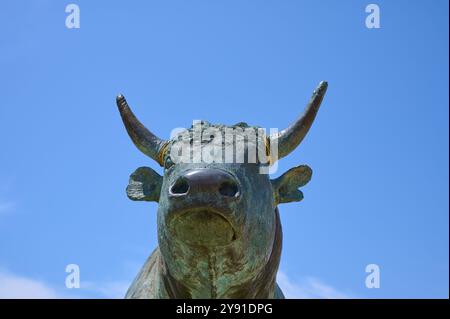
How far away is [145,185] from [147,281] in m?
1.11

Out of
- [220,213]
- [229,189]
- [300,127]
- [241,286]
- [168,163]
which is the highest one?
[300,127]

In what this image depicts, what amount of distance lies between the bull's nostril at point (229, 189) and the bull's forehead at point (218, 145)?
0.91ft

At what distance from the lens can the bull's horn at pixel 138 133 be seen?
6625mm

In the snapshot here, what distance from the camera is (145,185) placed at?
6703 millimetres

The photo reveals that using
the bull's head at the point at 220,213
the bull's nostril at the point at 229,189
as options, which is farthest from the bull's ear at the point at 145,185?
the bull's nostril at the point at 229,189

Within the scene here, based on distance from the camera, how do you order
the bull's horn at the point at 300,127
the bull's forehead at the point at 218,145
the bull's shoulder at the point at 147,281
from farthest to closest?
the bull's shoulder at the point at 147,281 < the bull's horn at the point at 300,127 < the bull's forehead at the point at 218,145

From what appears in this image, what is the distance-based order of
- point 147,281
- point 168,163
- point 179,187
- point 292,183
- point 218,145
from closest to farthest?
point 179,187 < point 218,145 < point 168,163 < point 292,183 < point 147,281

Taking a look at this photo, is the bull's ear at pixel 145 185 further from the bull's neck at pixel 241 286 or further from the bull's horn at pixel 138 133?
the bull's neck at pixel 241 286

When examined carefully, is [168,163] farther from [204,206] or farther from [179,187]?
[204,206]

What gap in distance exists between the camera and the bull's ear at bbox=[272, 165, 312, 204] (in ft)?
21.7

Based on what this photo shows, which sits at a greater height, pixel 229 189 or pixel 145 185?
pixel 145 185

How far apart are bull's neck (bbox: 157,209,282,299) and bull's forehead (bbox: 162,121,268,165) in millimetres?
745

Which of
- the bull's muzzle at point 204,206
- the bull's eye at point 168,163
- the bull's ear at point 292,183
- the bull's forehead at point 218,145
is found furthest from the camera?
the bull's ear at point 292,183

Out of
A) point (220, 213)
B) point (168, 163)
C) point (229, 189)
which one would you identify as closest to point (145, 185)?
point (168, 163)
